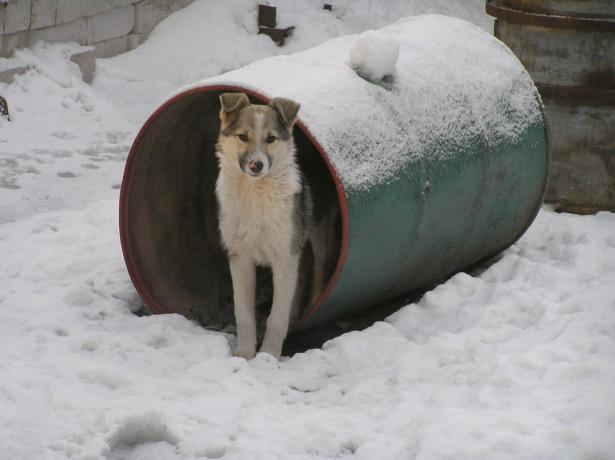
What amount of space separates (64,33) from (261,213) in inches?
220

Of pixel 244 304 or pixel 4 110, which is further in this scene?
pixel 4 110

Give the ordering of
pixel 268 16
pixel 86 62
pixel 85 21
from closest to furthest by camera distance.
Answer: pixel 86 62, pixel 85 21, pixel 268 16

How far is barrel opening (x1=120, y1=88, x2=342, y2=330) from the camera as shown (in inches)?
261

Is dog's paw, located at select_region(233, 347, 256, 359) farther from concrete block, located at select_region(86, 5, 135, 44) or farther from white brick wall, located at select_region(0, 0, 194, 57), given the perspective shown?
concrete block, located at select_region(86, 5, 135, 44)

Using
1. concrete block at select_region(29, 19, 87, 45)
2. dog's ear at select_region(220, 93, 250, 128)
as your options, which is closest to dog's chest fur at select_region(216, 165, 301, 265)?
dog's ear at select_region(220, 93, 250, 128)

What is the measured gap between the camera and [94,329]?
6059 millimetres

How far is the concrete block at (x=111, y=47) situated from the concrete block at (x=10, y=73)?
1.45 meters

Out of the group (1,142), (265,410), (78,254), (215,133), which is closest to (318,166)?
(215,133)

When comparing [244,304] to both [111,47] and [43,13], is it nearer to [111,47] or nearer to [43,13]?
[43,13]

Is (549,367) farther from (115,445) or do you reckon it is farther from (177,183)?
(177,183)

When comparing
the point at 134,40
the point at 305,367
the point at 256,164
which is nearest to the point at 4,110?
the point at 134,40

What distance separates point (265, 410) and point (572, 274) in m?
2.62

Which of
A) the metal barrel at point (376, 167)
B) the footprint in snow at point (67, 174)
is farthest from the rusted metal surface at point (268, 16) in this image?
the metal barrel at point (376, 167)

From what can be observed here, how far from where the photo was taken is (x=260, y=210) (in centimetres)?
609
